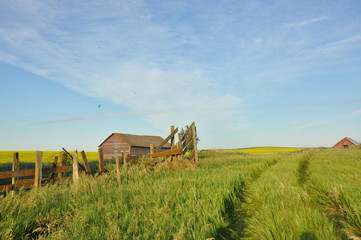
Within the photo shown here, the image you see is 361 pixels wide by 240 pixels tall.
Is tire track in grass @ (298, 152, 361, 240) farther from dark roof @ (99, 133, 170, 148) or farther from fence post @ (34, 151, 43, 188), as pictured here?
dark roof @ (99, 133, 170, 148)

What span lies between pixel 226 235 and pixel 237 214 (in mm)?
1431

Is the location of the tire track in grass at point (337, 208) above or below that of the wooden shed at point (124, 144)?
below

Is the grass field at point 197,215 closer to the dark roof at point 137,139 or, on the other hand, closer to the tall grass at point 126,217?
the tall grass at point 126,217

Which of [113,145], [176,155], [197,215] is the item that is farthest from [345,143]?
[197,215]

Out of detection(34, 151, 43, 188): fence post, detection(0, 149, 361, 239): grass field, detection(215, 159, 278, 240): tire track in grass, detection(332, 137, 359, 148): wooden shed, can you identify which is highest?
detection(332, 137, 359, 148): wooden shed

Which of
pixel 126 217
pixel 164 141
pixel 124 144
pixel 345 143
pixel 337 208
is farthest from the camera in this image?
pixel 345 143

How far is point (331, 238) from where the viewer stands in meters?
3.42

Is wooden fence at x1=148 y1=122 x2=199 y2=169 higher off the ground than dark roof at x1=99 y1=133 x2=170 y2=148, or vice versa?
dark roof at x1=99 y1=133 x2=170 y2=148

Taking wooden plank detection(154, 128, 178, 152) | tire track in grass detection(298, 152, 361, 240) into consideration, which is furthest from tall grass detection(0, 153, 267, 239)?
wooden plank detection(154, 128, 178, 152)

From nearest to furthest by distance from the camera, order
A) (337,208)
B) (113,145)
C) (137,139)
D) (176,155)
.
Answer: (337,208), (176,155), (113,145), (137,139)

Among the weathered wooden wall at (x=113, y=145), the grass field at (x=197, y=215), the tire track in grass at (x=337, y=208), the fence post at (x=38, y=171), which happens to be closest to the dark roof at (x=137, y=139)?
the weathered wooden wall at (x=113, y=145)

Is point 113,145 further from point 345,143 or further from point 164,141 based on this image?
point 345,143

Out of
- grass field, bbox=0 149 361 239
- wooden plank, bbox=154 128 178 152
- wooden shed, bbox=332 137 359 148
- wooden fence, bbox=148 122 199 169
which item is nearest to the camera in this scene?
grass field, bbox=0 149 361 239

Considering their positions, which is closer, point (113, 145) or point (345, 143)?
point (113, 145)
